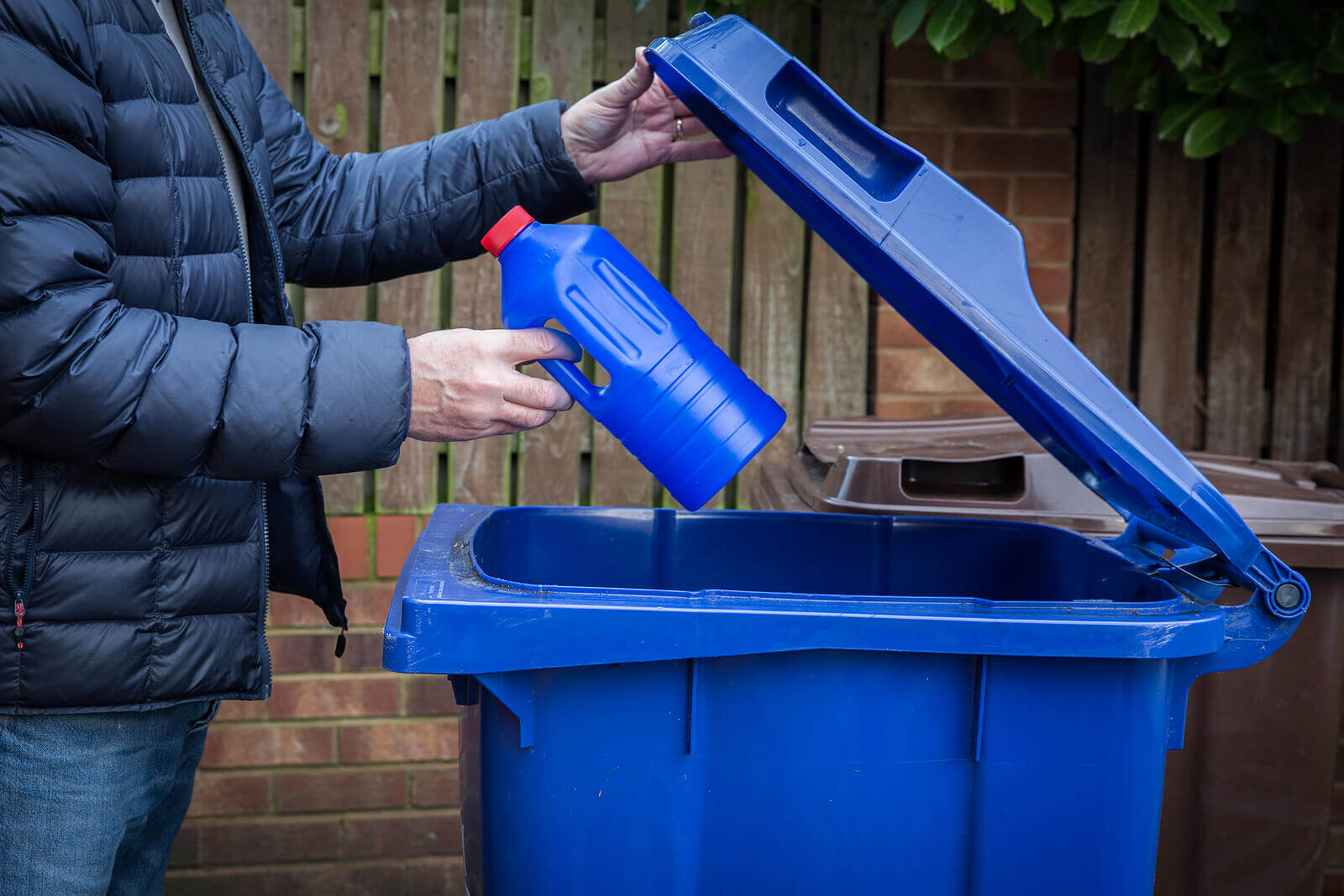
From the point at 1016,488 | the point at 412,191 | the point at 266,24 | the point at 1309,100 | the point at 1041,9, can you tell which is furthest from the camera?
the point at 266,24

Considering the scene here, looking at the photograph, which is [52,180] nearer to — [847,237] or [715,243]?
[847,237]

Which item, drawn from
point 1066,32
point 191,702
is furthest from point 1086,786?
point 1066,32

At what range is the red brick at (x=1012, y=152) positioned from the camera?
291 cm

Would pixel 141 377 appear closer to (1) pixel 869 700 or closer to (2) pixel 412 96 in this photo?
(1) pixel 869 700

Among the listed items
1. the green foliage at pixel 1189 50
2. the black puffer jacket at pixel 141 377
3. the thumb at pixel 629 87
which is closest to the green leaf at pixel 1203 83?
the green foliage at pixel 1189 50

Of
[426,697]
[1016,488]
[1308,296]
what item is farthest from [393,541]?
[1308,296]

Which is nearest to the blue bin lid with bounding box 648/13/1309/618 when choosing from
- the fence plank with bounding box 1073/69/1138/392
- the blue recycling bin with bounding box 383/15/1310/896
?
the blue recycling bin with bounding box 383/15/1310/896

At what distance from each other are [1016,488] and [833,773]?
0.95 meters

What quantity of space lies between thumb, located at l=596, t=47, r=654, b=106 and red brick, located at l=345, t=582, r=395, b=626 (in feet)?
5.26

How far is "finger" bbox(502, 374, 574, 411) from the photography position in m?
1.32

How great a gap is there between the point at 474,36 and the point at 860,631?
7.19ft

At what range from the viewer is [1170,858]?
1.87 metres

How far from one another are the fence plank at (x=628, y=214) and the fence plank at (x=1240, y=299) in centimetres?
155

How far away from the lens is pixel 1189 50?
2.33 metres
